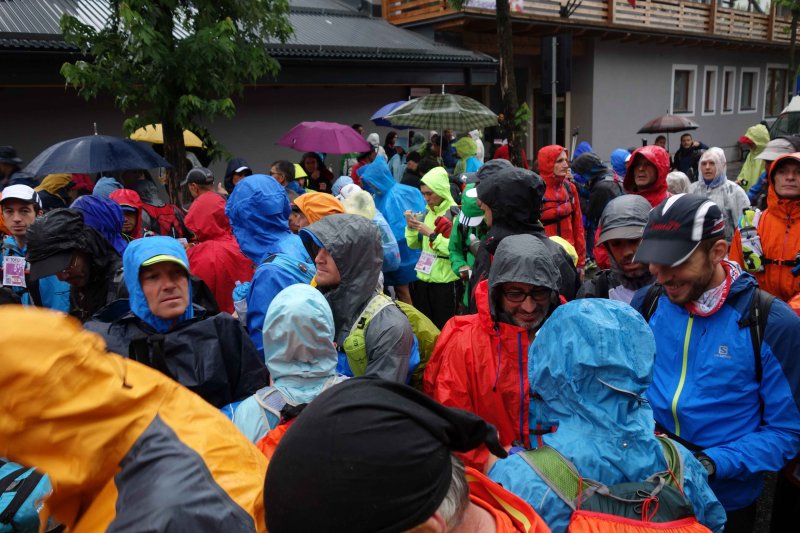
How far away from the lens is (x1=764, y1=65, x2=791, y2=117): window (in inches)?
1161

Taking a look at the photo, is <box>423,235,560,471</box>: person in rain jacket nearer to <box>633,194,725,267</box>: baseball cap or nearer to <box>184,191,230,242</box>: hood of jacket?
<box>633,194,725,267</box>: baseball cap

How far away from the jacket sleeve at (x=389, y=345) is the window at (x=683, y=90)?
79.5 ft

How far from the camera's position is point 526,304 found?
266cm

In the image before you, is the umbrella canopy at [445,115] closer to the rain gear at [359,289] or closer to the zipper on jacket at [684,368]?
the rain gear at [359,289]

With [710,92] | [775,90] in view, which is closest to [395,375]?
[710,92]

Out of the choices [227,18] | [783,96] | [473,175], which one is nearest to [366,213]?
[473,175]

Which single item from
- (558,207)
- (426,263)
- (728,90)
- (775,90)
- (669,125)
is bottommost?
(426,263)

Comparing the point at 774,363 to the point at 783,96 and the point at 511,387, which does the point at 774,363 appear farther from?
the point at 783,96

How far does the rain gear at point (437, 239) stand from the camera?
5.74 m

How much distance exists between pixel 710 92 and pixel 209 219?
26.9 meters

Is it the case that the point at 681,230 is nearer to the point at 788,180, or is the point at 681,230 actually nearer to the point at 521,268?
the point at 521,268

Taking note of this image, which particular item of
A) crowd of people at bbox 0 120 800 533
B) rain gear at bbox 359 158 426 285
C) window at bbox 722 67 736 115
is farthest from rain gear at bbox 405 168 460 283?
window at bbox 722 67 736 115

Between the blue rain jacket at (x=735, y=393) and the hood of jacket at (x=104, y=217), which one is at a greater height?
the hood of jacket at (x=104, y=217)

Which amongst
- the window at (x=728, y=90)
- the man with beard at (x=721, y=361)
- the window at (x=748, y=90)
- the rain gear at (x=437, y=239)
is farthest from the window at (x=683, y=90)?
the man with beard at (x=721, y=361)
